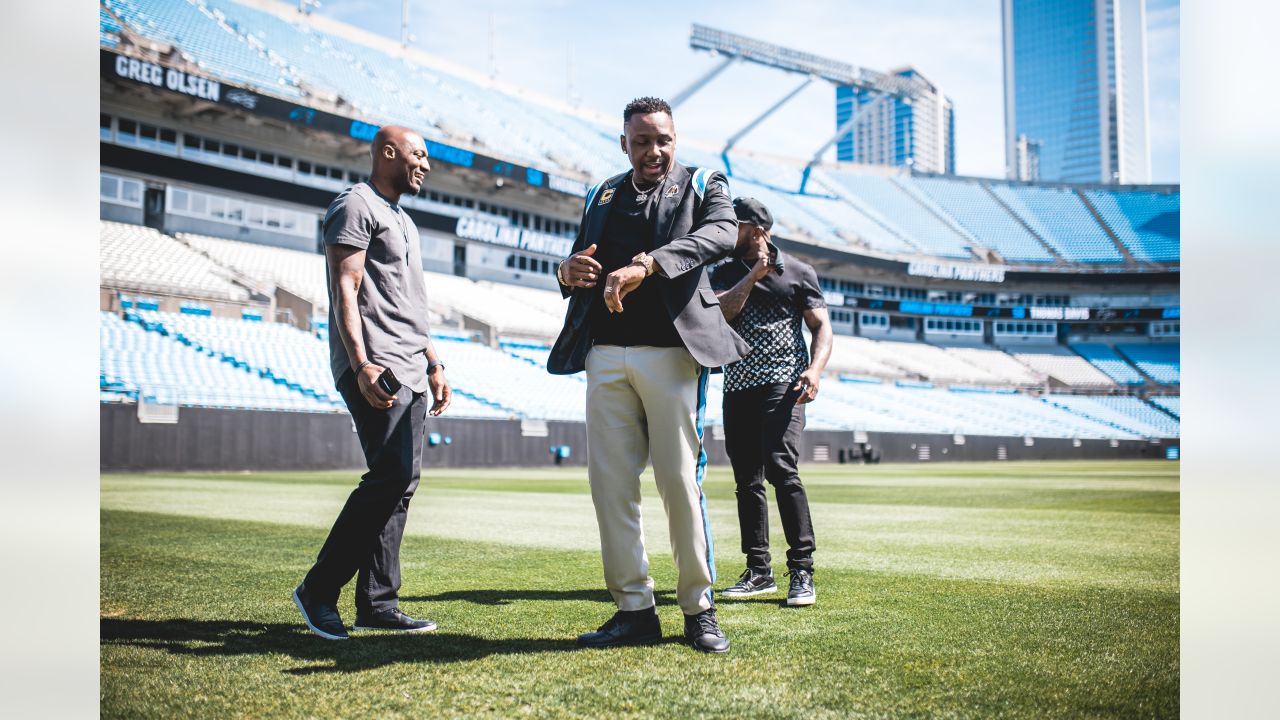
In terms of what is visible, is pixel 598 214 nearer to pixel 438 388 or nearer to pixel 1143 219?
pixel 438 388

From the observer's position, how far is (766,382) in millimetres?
4664

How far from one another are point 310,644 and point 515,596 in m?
1.19

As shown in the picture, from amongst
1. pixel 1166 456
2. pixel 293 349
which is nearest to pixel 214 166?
pixel 293 349

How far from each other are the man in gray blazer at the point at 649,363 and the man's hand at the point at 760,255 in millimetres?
934

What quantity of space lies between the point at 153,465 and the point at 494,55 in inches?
1344

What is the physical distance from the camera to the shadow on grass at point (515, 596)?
4273 millimetres

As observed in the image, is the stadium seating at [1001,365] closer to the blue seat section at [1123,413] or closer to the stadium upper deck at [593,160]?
the blue seat section at [1123,413]

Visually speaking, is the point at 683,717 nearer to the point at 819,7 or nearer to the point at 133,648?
the point at 133,648

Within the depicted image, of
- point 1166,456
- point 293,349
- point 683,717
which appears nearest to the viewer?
point 683,717

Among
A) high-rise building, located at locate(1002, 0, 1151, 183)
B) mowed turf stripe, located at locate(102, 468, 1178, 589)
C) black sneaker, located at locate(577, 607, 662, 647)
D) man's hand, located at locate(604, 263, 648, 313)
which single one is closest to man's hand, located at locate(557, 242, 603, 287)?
man's hand, located at locate(604, 263, 648, 313)

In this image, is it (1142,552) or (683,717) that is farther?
(1142,552)

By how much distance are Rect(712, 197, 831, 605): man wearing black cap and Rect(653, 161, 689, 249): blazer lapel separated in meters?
0.85

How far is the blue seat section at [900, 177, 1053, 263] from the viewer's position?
2199 inches
